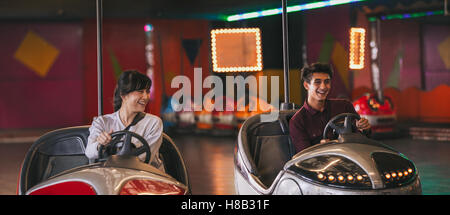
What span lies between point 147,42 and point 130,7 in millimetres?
1556

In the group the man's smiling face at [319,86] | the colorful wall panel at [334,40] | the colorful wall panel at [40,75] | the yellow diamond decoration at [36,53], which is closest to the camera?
the man's smiling face at [319,86]

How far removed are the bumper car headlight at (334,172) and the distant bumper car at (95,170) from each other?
41cm

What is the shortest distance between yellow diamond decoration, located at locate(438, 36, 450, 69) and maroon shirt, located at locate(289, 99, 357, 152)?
29.8 ft

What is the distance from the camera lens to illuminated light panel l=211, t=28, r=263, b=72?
3.01m

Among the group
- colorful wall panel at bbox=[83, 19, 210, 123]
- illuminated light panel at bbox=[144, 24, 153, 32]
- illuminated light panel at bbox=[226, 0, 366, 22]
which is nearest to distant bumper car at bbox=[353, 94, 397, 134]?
illuminated light panel at bbox=[226, 0, 366, 22]

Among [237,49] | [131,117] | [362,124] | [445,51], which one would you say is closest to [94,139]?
[131,117]

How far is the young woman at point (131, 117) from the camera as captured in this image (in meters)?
2.14

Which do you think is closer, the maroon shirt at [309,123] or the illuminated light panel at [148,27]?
the maroon shirt at [309,123]

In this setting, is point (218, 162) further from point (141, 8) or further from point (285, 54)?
point (141, 8)

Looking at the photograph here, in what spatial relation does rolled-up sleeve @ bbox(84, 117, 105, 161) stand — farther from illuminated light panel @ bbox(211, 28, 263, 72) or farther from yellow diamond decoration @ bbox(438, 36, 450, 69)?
yellow diamond decoration @ bbox(438, 36, 450, 69)

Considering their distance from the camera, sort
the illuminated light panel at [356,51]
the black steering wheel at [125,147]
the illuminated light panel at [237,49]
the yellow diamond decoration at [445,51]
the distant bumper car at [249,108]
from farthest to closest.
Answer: the yellow diamond decoration at [445,51] < the distant bumper car at [249,108] < the illuminated light panel at [356,51] < the illuminated light panel at [237,49] < the black steering wheel at [125,147]

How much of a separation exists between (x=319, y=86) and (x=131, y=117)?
792mm

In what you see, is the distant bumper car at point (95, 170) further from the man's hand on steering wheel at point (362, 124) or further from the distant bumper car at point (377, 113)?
the distant bumper car at point (377, 113)

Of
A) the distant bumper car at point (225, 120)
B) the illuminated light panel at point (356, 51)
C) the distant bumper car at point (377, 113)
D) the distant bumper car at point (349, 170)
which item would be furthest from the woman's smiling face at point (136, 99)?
the distant bumper car at point (225, 120)
